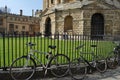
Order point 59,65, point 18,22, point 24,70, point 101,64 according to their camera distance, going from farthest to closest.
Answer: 1. point 18,22
2. point 101,64
3. point 59,65
4. point 24,70

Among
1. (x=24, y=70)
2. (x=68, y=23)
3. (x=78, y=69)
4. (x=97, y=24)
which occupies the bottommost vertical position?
(x=78, y=69)

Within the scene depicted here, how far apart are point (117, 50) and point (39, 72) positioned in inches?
182

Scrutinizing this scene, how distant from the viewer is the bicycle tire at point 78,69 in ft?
26.7

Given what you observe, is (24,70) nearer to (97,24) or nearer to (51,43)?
(51,43)

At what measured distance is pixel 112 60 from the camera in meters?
10.4

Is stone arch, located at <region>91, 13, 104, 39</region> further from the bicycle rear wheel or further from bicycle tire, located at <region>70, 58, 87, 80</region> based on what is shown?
bicycle tire, located at <region>70, 58, 87, 80</region>

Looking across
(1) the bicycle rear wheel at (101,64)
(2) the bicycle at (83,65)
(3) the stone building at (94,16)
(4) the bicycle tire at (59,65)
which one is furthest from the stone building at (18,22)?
(4) the bicycle tire at (59,65)

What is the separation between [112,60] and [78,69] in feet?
8.65

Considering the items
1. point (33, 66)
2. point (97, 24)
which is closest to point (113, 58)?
point (33, 66)

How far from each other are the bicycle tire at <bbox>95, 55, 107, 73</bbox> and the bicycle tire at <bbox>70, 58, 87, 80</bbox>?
944 millimetres

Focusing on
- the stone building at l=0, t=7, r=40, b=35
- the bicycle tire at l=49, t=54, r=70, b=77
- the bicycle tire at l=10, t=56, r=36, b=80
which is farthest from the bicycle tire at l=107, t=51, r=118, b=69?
the stone building at l=0, t=7, r=40, b=35

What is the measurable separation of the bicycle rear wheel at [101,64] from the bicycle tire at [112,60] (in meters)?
0.38

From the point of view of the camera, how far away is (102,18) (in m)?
30.2

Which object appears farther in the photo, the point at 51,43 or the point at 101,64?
Answer: the point at 101,64
